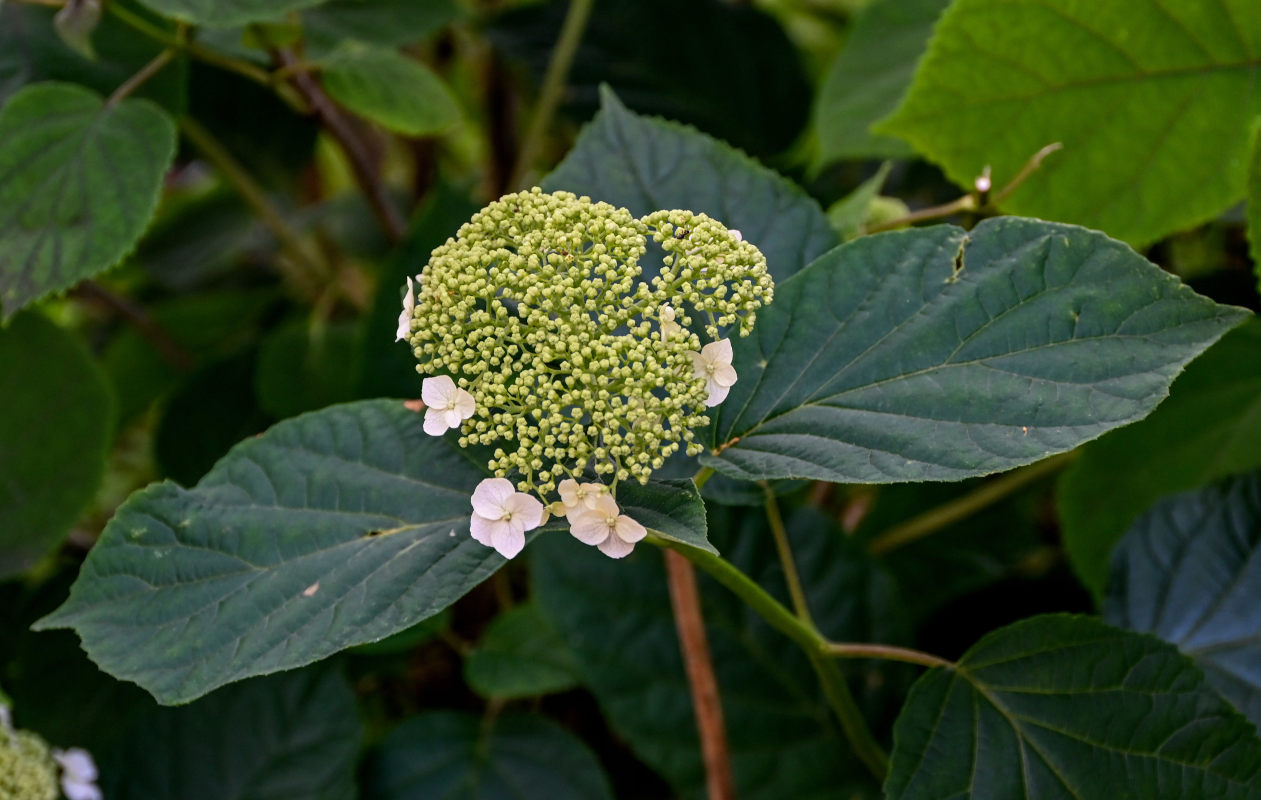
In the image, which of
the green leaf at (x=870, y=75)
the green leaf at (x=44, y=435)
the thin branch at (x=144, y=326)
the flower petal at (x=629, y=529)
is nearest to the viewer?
the flower petal at (x=629, y=529)

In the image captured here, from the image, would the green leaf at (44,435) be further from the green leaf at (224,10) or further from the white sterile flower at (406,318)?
the white sterile flower at (406,318)

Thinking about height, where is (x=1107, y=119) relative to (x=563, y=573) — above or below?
above

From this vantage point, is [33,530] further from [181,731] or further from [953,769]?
[953,769]

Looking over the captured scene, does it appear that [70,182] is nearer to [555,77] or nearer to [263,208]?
[263,208]

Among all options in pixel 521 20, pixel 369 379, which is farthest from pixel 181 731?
pixel 521 20

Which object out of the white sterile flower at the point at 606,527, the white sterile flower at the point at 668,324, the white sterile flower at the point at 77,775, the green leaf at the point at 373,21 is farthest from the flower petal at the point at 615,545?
the green leaf at the point at 373,21

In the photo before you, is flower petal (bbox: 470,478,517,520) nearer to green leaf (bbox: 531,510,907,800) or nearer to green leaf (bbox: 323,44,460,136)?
green leaf (bbox: 531,510,907,800)
